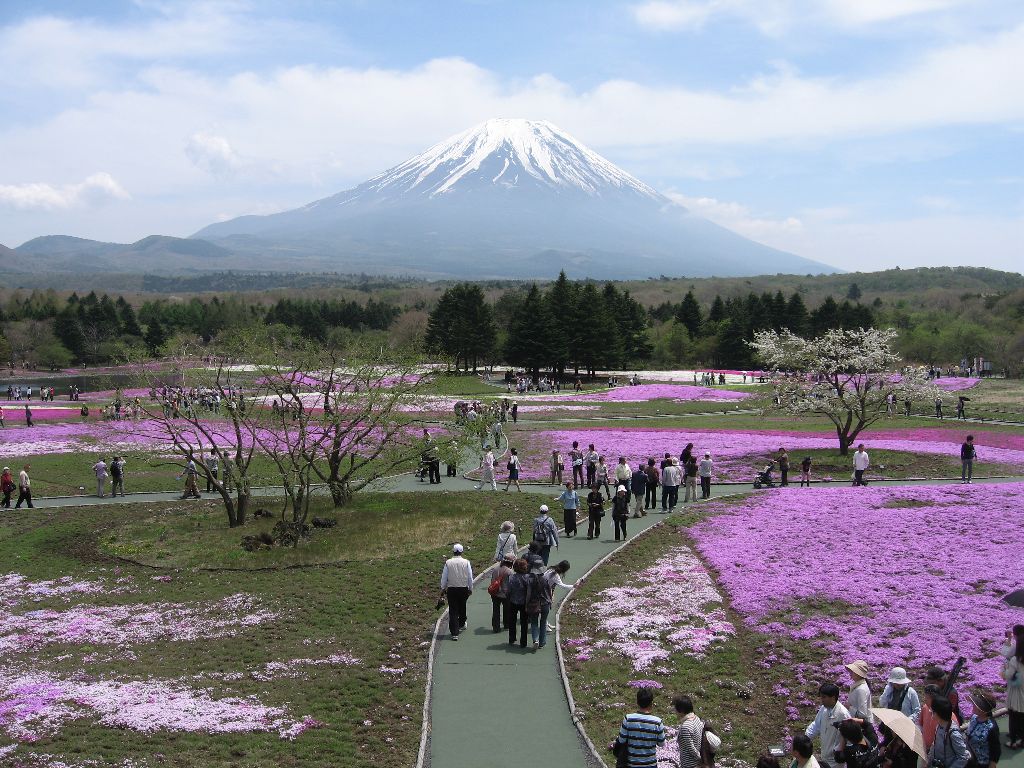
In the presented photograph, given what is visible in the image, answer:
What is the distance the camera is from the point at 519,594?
14.6m

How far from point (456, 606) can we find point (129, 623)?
6931 millimetres

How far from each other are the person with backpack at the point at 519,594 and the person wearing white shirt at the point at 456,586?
84 cm

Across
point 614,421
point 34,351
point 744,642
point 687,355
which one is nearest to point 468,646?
point 744,642

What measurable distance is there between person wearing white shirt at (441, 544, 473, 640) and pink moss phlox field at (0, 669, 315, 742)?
12.1ft

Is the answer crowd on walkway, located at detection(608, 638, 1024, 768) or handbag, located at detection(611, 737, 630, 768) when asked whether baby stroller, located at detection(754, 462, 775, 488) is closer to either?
crowd on walkway, located at detection(608, 638, 1024, 768)

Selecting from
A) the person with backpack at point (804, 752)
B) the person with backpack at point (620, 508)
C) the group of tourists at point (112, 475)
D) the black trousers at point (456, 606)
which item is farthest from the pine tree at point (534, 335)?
the person with backpack at point (804, 752)

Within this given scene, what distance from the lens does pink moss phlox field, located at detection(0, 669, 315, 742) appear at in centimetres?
Result: 1201

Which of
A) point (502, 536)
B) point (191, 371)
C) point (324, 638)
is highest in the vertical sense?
point (191, 371)

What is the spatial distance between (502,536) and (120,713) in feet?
23.3

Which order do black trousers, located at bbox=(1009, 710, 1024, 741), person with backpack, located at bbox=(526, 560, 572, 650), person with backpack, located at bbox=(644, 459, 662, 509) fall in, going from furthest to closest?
1. person with backpack, located at bbox=(644, 459, 662, 509)
2. person with backpack, located at bbox=(526, 560, 572, 650)
3. black trousers, located at bbox=(1009, 710, 1024, 741)

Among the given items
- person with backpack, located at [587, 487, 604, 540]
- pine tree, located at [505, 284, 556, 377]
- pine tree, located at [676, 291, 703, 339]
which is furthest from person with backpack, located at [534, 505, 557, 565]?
pine tree, located at [676, 291, 703, 339]

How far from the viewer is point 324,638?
15891 millimetres

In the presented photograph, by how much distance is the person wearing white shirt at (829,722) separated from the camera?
29.1 feet

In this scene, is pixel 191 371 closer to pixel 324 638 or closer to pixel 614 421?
pixel 324 638
